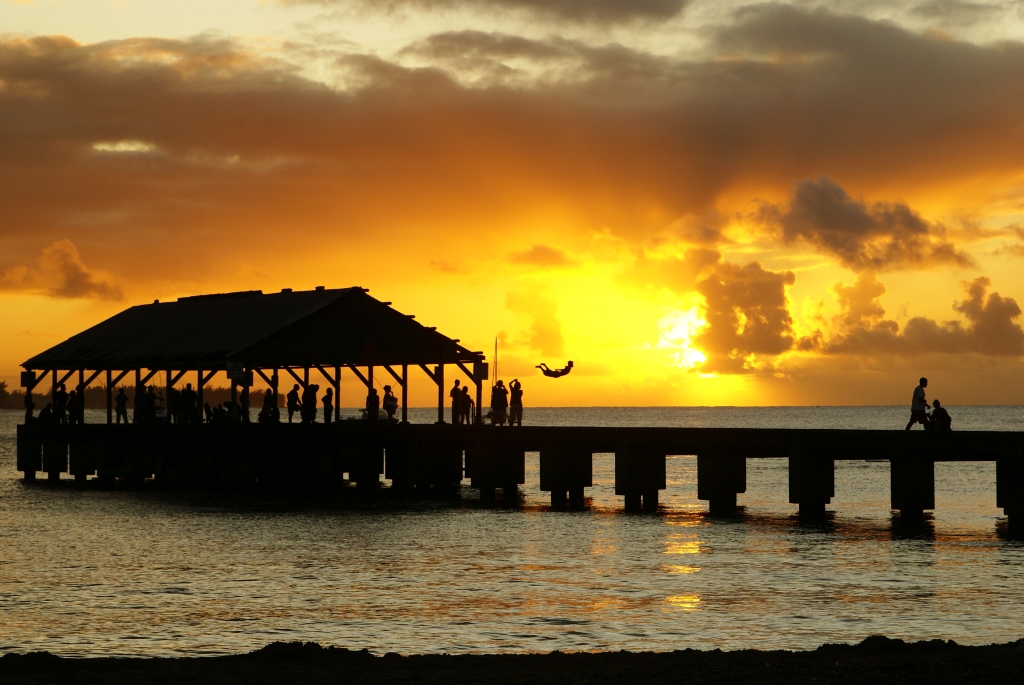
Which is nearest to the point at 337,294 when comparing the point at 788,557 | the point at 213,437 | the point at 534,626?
the point at 213,437

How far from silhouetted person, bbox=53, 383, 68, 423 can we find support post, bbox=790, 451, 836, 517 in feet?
101

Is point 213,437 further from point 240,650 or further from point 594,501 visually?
point 240,650

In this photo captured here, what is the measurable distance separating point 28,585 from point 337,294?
24544 millimetres

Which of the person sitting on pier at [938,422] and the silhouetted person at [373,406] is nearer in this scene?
the person sitting on pier at [938,422]

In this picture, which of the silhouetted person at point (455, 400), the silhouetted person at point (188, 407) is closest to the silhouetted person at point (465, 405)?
the silhouetted person at point (455, 400)

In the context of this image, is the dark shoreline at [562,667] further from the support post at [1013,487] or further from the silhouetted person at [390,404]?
the silhouetted person at [390,404]

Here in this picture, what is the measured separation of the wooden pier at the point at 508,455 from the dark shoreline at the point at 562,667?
52.5ft

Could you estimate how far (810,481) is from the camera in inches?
1211

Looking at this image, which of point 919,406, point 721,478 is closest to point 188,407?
point 721,478

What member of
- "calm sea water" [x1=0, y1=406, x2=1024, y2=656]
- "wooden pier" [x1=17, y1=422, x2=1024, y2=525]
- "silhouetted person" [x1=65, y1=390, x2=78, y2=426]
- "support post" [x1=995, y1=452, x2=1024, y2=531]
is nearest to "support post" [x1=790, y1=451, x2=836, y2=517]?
"wooden pier" [x1=17, y1=422, x2=1024, y2=525]

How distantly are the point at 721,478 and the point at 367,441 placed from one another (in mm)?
12721

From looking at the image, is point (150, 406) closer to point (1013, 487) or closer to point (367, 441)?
point (367, 441)

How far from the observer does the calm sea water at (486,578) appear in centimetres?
1574

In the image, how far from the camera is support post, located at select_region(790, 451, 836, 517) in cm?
3064
